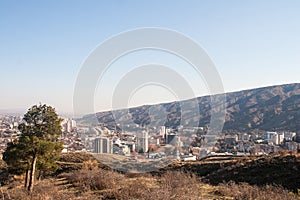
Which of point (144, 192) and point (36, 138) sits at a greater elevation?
point (36, 138)

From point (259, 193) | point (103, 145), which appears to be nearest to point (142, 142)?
point (103, 145)

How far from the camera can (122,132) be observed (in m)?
26.0

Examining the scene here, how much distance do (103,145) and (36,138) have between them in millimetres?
13116

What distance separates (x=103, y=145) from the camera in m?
23.1

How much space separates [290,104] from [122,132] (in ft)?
186

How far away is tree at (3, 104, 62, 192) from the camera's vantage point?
10.3 meters

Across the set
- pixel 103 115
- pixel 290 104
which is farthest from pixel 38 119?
pixel 290 104

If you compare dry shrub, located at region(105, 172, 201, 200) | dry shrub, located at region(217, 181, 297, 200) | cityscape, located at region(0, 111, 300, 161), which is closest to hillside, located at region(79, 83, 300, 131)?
cityscape, located at region(0, 111, 300, 161)

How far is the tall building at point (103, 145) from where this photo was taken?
2289 centimetres

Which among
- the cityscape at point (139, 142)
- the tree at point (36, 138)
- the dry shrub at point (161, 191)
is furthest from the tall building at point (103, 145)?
the dry shrub at point (161, 191)

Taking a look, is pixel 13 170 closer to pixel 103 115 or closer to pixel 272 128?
pixel 103 115

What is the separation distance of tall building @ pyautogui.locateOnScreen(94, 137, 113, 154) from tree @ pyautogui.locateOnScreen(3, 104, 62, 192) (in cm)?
1175

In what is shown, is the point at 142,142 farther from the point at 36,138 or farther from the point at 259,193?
the point at 259,193

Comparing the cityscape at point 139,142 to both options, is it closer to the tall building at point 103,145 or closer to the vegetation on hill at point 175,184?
the tall building at point 103,145
